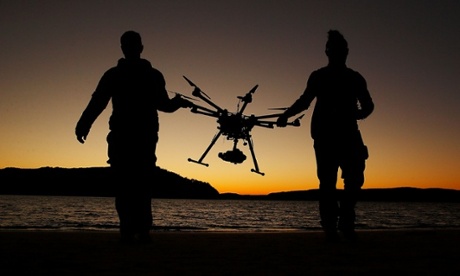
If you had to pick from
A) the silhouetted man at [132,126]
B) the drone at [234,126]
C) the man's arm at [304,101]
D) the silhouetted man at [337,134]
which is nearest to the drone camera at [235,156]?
the drone at [234,126]

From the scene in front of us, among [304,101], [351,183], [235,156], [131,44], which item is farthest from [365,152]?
[235,156]

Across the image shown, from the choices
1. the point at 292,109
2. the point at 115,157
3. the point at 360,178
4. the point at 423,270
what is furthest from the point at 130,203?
the point at 423,270

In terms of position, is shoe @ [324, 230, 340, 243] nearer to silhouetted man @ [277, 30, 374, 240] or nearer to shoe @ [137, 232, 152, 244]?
silhouetted man @ [277, 30, 374, 240]

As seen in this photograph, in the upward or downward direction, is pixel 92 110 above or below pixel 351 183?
above

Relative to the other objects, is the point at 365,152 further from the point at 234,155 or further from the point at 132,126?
the point at 234,155

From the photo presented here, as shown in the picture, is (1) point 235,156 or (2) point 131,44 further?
(1) point 235,156

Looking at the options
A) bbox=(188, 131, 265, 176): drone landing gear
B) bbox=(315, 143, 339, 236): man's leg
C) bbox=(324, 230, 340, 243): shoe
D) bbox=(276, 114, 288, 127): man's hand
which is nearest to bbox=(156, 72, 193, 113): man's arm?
bbox=(276, 114, 288, 127): man's hand

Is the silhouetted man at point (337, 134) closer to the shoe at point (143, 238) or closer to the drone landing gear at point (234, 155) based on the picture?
the shoe at point (143, 238)

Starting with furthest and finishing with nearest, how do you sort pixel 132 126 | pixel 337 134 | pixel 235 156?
pixel 235 156 → pixel 337 134 → pixel 132 126
